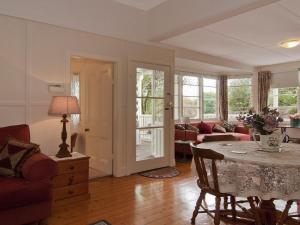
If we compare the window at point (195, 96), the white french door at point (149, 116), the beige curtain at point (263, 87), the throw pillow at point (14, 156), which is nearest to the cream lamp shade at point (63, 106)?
the throw pillow at point (14, 156)

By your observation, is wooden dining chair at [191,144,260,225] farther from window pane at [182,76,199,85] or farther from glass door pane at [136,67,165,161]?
window pane at [182,76,199,85]

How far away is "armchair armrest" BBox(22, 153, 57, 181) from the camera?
236 cm

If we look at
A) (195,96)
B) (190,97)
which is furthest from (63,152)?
(195,96)

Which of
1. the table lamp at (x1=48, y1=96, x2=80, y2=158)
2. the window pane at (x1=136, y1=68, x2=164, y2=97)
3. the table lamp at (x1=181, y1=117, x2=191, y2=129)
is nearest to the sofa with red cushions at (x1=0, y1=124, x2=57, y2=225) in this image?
the table lamp at (x1=48, y1=96, x2=80, y2=158)

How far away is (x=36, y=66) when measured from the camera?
3326mm

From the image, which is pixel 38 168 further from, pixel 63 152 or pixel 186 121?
pixel 186 121

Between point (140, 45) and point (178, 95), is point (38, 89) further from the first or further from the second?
point (178, 95)

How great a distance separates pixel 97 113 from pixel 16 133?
1692mm

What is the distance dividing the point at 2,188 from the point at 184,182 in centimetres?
260

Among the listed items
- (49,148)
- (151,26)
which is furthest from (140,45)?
(49,148)

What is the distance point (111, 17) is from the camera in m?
4.02

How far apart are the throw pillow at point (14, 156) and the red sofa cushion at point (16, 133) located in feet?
0.75

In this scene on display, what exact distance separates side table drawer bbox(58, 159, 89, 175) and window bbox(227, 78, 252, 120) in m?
6.17

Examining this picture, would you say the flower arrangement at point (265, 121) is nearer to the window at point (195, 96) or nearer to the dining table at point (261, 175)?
the dining table at point (261, 175)
